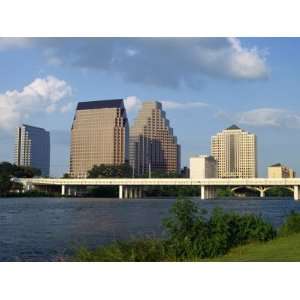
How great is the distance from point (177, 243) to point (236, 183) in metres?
80.5

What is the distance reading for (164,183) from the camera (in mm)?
97500

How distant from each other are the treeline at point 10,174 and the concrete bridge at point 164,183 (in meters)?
4.47

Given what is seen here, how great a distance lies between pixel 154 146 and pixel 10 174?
6739cm

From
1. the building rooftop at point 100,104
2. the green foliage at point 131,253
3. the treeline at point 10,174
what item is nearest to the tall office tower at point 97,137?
the building rooftop at point 100,104

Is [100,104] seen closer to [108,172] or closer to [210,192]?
[108,172]

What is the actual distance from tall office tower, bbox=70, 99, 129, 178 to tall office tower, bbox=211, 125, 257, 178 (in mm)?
31189

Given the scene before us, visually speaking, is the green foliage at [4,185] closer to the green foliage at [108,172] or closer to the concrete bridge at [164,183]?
the concrete bridge at [164,183]

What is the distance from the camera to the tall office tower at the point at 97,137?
160625mm

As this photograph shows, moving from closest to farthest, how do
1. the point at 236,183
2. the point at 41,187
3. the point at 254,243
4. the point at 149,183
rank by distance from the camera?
the point at 254,243
the point at 236,183
the point at 149,183
the point at 41,187

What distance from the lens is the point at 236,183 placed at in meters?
92.4

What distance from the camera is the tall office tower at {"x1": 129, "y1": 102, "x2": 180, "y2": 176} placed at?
172 m
